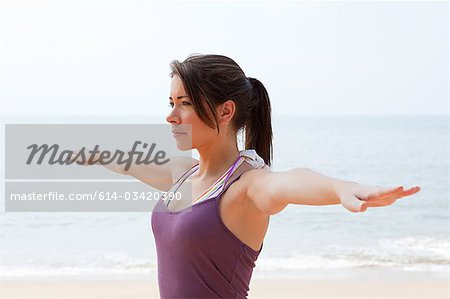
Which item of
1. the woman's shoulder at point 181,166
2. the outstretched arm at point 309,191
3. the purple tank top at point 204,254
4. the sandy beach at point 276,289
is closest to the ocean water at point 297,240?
the sandy beach at point 276,289

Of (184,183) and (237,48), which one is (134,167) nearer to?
(184,183)

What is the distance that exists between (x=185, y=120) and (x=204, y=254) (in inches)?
13.1

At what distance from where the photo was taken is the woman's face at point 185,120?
200cm

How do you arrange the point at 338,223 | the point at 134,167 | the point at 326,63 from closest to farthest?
the point at 134,167
the point at 338,223
the point at 326,63

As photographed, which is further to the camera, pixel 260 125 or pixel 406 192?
pixel 260 125

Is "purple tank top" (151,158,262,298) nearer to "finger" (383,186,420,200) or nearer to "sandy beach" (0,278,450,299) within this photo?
"finger" (383,186,420,200)

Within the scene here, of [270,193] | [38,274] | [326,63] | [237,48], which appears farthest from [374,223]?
[326,63]

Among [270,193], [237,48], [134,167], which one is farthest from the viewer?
[237,48]

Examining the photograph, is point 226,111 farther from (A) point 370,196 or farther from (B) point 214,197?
(A) point 370,196

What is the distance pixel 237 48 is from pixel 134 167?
1687 centimetres

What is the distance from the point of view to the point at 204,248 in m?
1.94

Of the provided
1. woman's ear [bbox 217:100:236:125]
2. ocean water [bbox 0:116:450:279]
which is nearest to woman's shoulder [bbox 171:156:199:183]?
woman's ear [bbox 217:100:236:125]

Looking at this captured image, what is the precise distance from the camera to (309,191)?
5.39 ft

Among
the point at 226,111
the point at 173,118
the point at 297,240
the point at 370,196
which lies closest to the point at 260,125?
the point at 226,111
